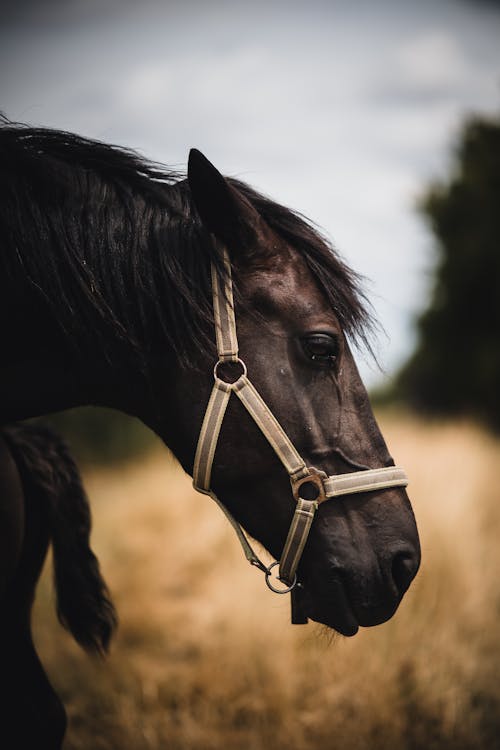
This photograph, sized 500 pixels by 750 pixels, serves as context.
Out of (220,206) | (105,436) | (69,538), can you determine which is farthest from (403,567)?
(105,436)

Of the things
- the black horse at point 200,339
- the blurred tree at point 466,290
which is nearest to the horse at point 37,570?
the black horse at point 200,339

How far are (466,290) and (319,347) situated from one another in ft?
54.5

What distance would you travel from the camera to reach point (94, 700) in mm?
3887

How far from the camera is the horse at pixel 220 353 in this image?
171 centimetres

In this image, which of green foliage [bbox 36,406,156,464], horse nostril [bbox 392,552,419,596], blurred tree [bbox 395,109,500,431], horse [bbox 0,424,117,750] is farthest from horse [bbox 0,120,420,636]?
blurred tree [bbox 395,109,500,431]

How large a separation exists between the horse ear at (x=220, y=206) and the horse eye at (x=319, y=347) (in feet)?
1.31

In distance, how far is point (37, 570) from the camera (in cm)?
240

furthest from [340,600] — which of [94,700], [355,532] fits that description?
[94,700]

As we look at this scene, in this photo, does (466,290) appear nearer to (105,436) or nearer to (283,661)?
(105,436)

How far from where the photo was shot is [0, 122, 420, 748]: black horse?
1720mm

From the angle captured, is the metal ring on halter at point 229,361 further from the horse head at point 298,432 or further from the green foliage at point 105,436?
the green foliage at point 105,436

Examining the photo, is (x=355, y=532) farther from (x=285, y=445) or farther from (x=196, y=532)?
(x=196, y=532)

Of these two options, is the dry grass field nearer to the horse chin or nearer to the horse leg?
the horse chin

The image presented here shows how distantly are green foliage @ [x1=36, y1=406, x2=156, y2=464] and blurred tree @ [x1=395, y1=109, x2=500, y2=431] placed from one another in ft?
32.4
